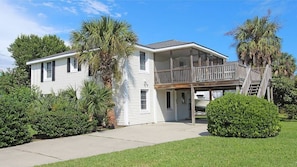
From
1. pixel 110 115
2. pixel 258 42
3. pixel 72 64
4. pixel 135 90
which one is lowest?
pixel 110 115

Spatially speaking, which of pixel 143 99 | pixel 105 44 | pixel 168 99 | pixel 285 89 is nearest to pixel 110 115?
pixel 143 99

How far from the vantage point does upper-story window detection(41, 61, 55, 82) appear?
21.9m

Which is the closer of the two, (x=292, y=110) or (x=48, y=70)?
(x=292, y=110)

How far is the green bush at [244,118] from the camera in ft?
34.9

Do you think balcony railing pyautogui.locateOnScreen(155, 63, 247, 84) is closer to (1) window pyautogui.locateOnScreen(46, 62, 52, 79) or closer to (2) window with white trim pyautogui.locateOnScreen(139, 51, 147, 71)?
(2) window with white trim pyautogui.locateOnScreen(139, 51, 147, 71)

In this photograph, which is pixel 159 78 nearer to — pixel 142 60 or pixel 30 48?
pixel 142 60

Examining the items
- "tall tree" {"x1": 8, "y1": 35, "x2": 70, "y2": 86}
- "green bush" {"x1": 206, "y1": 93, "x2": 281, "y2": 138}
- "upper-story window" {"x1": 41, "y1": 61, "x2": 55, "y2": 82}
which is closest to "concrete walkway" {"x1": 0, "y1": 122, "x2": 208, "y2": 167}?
"green bush" {"x1": 206, "y1": 93, "x2": 281, "y2": 138}

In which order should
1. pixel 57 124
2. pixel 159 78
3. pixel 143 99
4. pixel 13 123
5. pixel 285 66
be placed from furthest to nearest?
pixel 285 66 < pixel 159 78 < pixel 143 99 < pixel 57 124 < pixel 13 123

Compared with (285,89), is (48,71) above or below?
above

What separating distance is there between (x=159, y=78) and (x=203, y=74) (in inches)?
146

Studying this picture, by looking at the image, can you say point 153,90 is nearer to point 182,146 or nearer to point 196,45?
point 196,45

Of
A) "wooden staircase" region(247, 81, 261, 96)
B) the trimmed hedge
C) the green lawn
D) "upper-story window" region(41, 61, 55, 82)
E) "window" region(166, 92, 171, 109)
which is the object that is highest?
"upper-story window" region(41, 61, 55, 82)

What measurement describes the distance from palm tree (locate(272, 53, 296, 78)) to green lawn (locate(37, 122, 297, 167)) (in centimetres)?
2008

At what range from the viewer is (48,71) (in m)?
22.5
